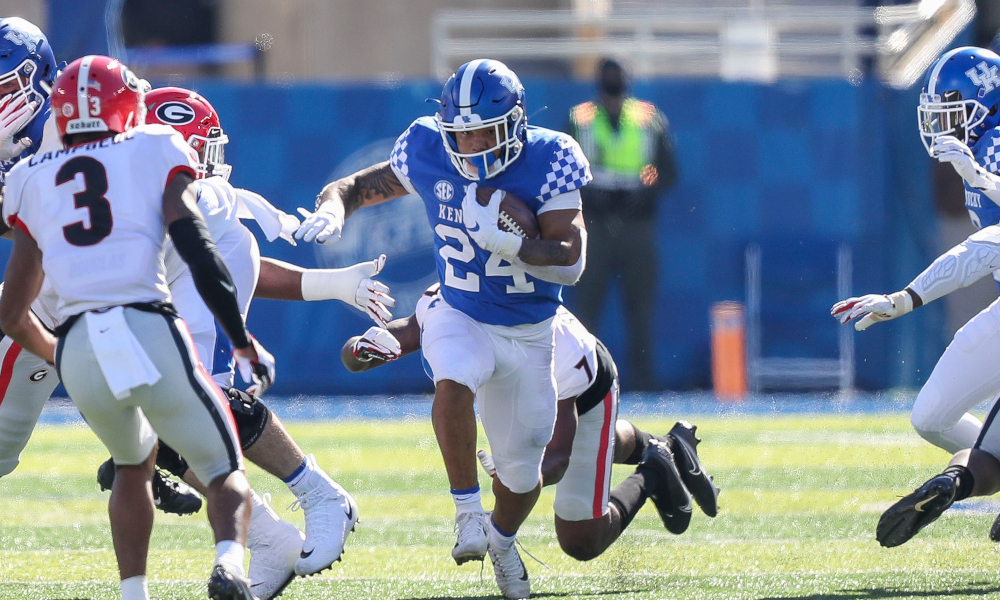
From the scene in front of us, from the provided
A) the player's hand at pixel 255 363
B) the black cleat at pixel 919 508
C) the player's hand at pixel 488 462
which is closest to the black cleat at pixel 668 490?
the player's hand at pixel 488 462

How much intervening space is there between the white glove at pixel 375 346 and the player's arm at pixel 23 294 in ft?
2.95

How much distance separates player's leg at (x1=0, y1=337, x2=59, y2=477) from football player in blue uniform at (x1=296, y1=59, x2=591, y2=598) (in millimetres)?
1000

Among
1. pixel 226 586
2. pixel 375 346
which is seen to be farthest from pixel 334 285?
pixel 226 586

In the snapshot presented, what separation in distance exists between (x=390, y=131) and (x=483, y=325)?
5552mm

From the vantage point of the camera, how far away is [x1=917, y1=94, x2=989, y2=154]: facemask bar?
4.66 metres

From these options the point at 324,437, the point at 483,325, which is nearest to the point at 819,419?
the point at 324,437

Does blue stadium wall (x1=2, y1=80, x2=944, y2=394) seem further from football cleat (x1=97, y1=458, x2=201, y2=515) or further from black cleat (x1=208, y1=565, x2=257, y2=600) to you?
black cleat (x1=208, y1=565, x2=257, y2=600)

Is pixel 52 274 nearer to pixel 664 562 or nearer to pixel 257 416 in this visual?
pixel 257 416

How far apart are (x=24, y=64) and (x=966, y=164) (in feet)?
9.71

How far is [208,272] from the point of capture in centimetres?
325

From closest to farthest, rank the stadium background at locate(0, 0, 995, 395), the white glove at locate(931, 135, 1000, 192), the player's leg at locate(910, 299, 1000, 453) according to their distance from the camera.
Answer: the white glove at locate(931, 135, 1000, 192) < the player's leg at locate(910, 299, 1000, 453) < the stadium background at locate(0, 0, 995, 395)

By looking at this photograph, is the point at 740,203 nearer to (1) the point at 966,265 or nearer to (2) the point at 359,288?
(1) the point at 966,265

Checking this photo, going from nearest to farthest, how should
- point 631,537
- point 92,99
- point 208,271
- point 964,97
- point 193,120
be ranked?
point 208,271, point 92,99, point 193,120, point 964,97, point 631,537

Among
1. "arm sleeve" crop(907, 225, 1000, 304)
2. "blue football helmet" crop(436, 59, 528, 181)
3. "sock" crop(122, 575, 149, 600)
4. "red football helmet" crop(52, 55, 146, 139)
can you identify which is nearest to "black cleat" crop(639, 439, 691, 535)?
"arm sleeve" crop(907, 225, 1000, 304)
